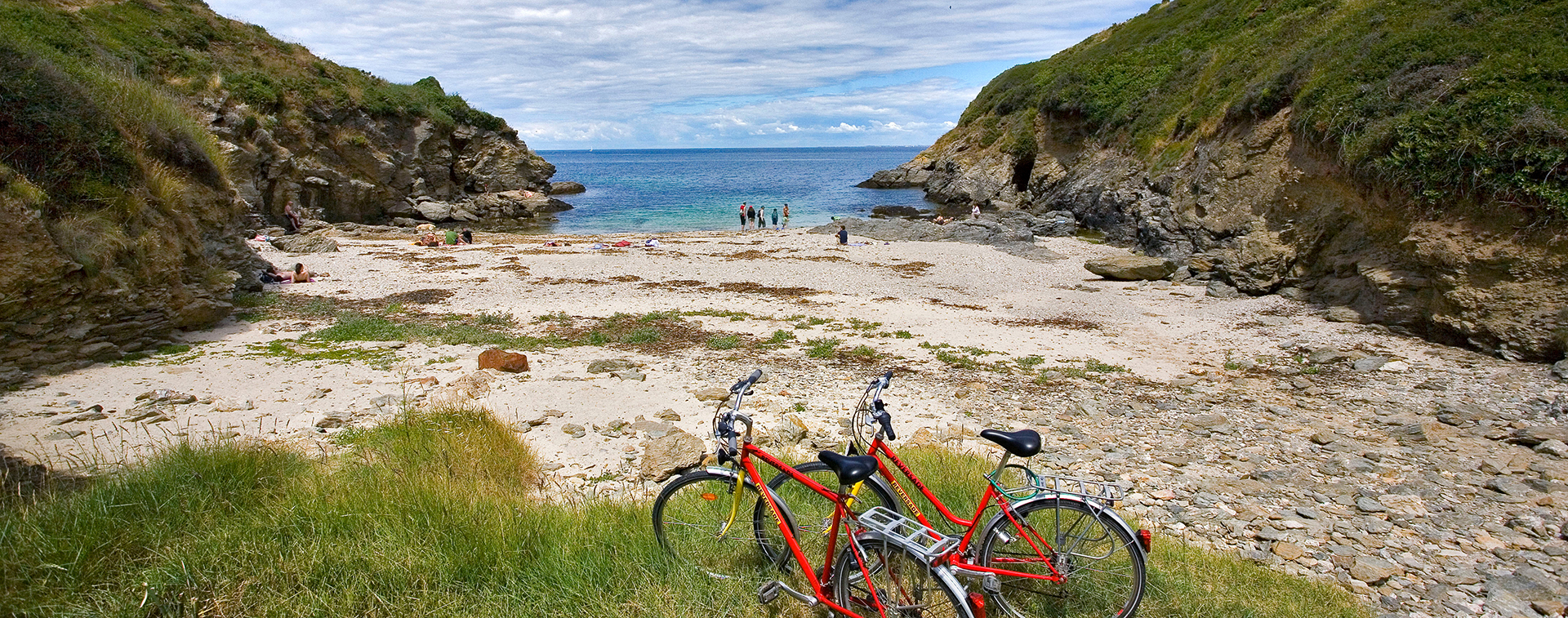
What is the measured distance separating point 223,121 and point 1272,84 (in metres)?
41.5

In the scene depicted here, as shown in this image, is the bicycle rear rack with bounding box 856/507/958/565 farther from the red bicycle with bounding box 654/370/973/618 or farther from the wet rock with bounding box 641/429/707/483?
the wet rock with bounding box 641/429/707/483

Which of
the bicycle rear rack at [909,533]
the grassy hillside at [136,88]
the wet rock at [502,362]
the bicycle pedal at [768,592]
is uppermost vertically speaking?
the grassy hillside at [136,88]

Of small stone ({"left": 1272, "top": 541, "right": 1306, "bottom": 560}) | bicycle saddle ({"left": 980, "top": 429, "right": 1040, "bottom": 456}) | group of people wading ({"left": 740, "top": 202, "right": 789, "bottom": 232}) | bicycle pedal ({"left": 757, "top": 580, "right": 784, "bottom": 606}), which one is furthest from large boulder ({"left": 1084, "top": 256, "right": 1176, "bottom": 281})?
group of people wading ({"left": 740, "top": 202, "right": 789, "bottom": 232})

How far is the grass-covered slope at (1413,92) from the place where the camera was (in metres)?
12.9

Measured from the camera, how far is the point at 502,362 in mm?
11289

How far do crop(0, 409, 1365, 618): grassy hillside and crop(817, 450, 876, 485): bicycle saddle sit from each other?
1101 mm

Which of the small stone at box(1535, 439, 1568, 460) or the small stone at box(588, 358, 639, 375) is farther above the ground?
the small stone at box(588, 358, 639, 375)

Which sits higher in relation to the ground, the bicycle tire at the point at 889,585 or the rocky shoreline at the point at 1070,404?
the bicycle tire at the point at 889,585

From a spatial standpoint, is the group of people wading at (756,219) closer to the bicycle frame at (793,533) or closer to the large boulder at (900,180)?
the large boulder at (900,180)

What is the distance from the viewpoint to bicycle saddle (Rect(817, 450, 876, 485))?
360 cm

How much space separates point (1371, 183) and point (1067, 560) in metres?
16.7

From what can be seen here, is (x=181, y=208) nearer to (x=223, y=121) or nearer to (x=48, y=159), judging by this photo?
(x=48, y=159)

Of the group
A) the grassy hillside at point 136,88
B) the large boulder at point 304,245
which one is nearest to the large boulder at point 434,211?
the grassy hillside at point 136,88

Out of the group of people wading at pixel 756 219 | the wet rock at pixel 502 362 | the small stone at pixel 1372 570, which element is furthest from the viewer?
the group of people wading at pixel 756 219
